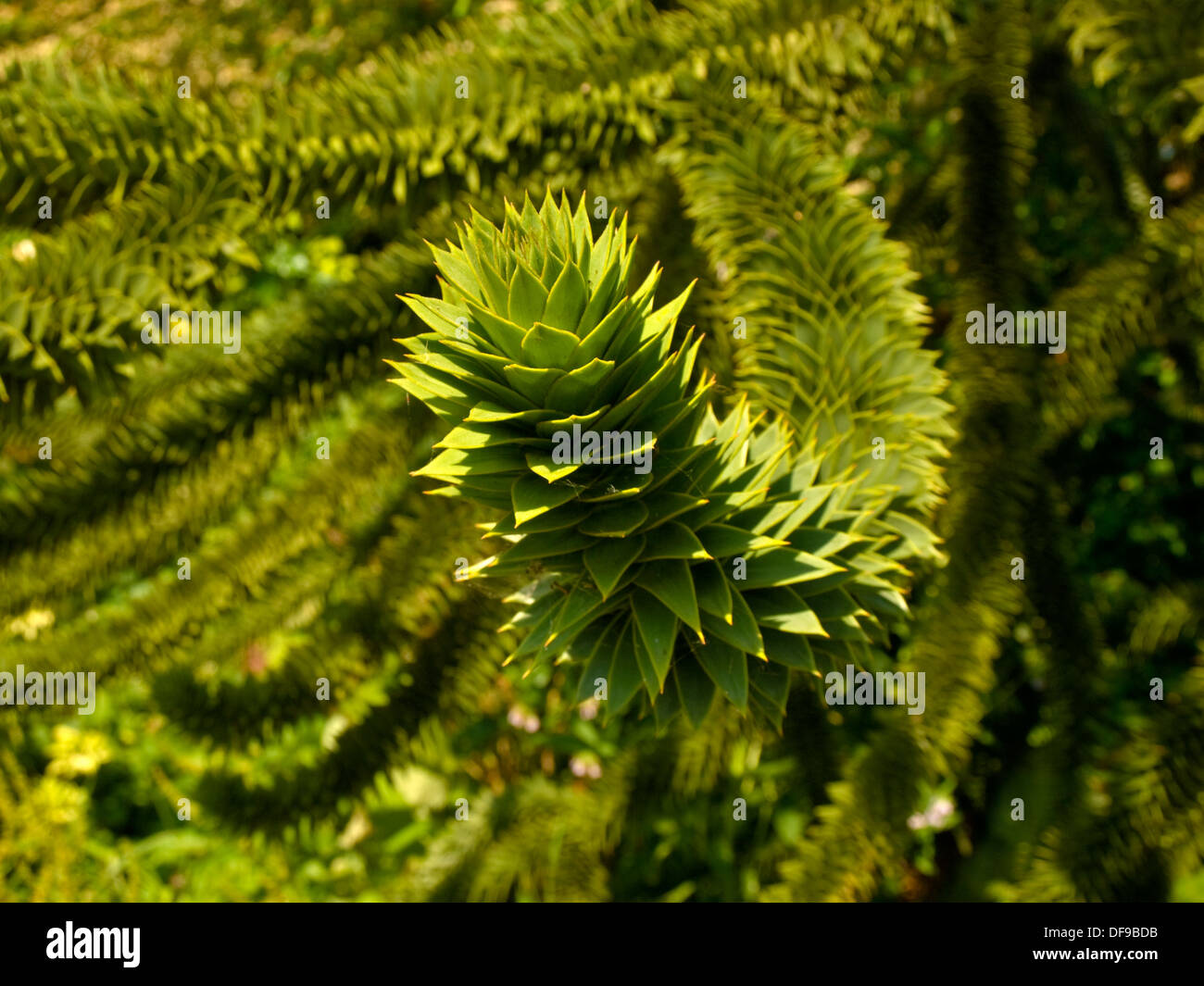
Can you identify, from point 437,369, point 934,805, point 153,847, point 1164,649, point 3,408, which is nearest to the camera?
point 437,369

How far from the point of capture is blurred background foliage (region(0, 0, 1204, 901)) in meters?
1.62

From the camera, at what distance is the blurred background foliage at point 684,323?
63.7 inches

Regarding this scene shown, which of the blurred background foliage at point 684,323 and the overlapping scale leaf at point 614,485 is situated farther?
the blurred background foliage at point 684,323

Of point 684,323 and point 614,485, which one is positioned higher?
point 684,323

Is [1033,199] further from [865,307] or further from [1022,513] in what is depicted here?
[865,307]

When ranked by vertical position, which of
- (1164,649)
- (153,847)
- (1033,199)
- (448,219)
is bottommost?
(153,847)

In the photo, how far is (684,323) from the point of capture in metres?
Result: 1.72

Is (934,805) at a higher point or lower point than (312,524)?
lower

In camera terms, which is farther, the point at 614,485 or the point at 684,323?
the point at 684,323

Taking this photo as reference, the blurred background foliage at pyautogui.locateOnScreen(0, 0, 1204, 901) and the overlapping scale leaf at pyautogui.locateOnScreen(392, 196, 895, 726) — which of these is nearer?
the overlapping scale leaf at pyautogui.locateOnScreen(392, 196, 895, 726)

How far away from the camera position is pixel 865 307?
1515 mm

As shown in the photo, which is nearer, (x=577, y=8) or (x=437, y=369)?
(x=437, y=369)
